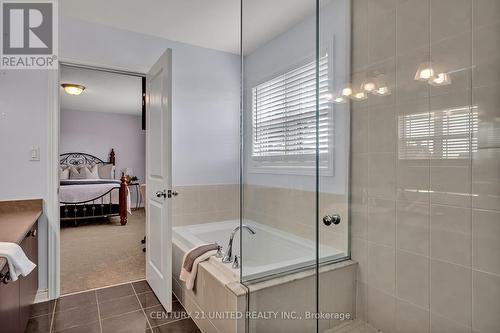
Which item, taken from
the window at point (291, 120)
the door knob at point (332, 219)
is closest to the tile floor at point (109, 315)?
the door knob at point (332, 219)

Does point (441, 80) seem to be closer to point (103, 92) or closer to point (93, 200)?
point (103, 92)

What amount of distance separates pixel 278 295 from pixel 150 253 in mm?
1434

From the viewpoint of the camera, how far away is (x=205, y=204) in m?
3.17

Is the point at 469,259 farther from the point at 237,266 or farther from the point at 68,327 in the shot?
the point at 68,327

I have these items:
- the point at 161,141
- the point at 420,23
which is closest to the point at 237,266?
the point at 161,141

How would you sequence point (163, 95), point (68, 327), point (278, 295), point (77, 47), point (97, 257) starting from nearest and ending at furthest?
point (278, 295) → point (68, 327) → point (163, 95) → point (77, 47) → point (97, 257)

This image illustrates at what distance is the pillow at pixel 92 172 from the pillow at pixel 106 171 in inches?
3.3

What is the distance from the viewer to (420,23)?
158 centimetres

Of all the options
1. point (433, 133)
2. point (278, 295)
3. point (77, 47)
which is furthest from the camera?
point (77, 47)

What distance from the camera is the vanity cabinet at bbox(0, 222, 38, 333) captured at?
1.30 m

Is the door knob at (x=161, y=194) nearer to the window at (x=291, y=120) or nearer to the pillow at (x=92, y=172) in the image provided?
the window at (x=291, y=120)

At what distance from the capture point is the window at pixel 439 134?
1.37 metres

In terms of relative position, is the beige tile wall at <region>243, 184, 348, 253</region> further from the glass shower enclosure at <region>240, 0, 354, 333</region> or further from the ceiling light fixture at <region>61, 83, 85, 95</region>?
the ceiling light fixture at <region>61, 83, 85, 95</region>

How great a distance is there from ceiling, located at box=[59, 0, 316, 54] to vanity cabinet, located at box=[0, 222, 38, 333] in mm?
1872
